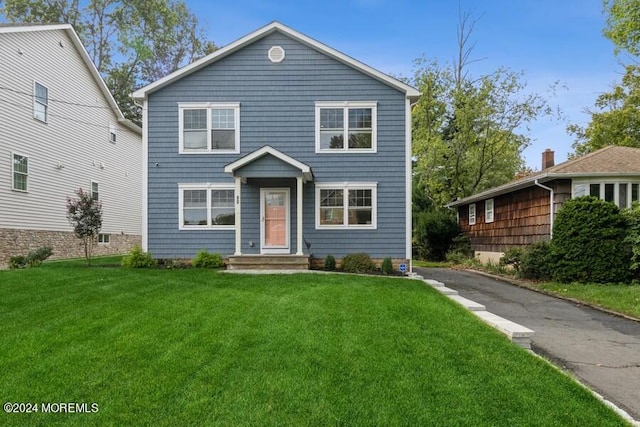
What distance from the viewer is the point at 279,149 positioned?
1273 centimetres

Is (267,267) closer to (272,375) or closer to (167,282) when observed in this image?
(167,282)

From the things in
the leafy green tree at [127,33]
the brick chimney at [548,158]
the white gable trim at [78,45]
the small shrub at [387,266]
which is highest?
the leafy green tree at [127,33]

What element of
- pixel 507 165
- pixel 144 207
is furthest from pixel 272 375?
pixel 507 165

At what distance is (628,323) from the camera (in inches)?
291

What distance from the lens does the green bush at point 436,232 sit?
2083 centimetres

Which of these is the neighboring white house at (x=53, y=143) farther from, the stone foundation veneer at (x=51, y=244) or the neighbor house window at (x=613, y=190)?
the neighbor house window at (x=613, y=190)

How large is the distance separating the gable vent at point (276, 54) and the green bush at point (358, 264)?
6.37 metres

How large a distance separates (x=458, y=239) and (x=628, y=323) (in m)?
13.3

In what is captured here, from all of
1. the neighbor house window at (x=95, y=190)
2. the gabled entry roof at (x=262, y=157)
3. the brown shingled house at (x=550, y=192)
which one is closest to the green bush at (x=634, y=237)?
the brown shingled house at (x=550, y=192)

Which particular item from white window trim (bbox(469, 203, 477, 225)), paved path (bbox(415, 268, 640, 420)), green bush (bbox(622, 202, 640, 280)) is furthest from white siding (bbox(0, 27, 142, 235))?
green bush (bbox(622, 202, 640, 280))

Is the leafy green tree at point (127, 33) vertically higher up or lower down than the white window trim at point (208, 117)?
higher up

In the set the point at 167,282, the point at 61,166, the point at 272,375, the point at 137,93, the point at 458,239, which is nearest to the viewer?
the point at 272,375

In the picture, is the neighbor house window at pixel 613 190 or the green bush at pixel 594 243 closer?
the green bush at pixel 594 243

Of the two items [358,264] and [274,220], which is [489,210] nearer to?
[358,264]
